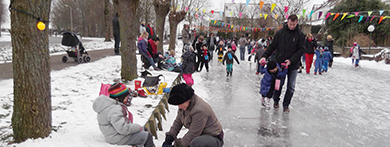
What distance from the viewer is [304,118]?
5.55 m

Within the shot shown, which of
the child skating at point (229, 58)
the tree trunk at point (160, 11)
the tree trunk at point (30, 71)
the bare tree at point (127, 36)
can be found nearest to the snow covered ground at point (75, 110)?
the tree trunk at point (30, 71)

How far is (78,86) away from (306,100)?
5.90m

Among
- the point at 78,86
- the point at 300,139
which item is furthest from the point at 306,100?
the point at 78,86

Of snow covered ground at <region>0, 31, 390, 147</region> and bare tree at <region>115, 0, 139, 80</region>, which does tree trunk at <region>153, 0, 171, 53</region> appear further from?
snow covered ground at <region>0, 31, 390, 147</region>

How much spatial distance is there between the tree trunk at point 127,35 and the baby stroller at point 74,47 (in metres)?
3.48

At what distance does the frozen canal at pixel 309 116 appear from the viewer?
14.6 feet

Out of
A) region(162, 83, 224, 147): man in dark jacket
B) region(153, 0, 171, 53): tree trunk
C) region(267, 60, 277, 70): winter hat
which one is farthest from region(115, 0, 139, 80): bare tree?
region(153, 0, 171, 53): tree trunk

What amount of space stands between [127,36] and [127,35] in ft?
0.09

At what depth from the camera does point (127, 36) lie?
757 centimetres

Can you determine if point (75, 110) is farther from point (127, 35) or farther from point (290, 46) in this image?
point (290, 46)

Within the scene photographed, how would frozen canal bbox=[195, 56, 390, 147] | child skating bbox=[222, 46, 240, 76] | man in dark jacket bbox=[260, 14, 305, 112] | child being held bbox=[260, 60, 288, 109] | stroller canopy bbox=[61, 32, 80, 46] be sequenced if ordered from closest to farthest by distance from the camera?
frozen canal bbox=[195, 56, 390, 147] → man in dark jacket bbox=[260, 14, 305, 112] → child being held bbox=[260, 60, 288, 109] → stroller canopy bbox=[61, 32, 80, 46] → child skating bbox=[222, 46, 240, 76]

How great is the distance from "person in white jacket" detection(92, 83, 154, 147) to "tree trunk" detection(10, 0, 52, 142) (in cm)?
67

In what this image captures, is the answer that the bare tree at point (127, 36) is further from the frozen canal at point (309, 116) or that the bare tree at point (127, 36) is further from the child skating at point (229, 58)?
the child skating at point (229, 58)

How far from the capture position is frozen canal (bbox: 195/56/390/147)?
444cm
